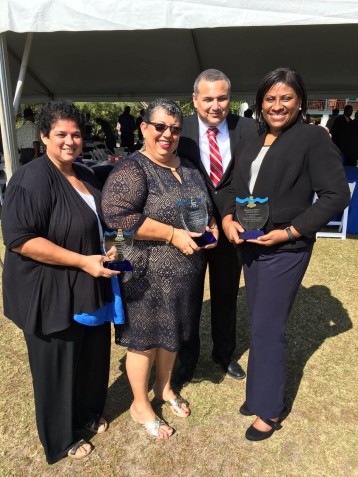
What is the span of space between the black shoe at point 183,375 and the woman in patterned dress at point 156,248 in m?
0.46

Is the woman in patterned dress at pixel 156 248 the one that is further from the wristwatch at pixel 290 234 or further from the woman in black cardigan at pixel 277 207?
the wristwatch at pixel 290 234

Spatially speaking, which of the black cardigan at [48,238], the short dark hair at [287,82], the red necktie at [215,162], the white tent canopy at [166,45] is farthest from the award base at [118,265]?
the white tent canopy at [166,45]

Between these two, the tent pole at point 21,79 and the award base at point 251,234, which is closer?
the award base at point 251,234

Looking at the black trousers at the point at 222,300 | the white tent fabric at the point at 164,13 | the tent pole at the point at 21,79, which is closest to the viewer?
the black trousers at the point at 222,300

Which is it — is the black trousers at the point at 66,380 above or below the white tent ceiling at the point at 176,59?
below

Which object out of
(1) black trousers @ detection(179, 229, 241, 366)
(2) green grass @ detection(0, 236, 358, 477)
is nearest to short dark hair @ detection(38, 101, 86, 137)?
(1) black trousers @ detection(179, 229, 241, 366)

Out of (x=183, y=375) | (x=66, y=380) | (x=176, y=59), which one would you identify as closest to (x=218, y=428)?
(x=183, y=375)

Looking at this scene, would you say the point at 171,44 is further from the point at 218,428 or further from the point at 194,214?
the point at 218,428

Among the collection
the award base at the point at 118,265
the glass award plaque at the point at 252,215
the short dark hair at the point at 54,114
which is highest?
the short dark hair at the point at 54,114

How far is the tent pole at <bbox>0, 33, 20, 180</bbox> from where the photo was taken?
461cm

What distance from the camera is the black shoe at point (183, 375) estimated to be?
280 centimetres

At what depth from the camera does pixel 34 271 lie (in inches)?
69.7

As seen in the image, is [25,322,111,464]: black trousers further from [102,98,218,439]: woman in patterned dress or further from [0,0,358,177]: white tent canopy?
[0,0,358,177]: white tent canopy

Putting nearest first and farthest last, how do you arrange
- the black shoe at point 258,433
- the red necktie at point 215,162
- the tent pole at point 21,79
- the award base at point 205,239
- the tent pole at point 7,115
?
1. the award base at point 205,239
2. the black shoe at point 258,433
3. the red necktie at point 215,162
4. the tent pole at point 7,115
5. the tent pole at point 21,79
